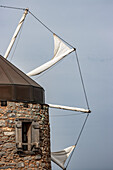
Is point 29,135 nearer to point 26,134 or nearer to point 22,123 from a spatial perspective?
point 26,134

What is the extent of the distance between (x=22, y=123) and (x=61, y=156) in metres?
6.85

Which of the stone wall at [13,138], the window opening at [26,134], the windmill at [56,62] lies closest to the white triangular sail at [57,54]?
the windmill at [56,62]

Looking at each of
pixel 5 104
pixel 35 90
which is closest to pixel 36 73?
pixel 35 90

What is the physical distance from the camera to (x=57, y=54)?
30547 mm

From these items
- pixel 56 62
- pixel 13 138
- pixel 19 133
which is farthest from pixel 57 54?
pixel 13 138

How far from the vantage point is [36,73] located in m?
29.5

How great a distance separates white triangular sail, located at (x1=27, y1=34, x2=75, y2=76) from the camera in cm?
2966

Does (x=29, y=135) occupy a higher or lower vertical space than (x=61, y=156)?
higher

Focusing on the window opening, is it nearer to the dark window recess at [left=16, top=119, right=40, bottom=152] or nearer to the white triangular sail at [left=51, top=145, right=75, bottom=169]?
the dark window recess at [left=16, top=119, right=40, bottom=152]

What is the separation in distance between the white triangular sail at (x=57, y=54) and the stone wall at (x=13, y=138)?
17.7 ft

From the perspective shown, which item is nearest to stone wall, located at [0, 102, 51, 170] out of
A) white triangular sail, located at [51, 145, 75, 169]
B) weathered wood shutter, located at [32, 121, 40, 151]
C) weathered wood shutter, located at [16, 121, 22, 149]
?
weathered wood shutter, located at [16, 121, 22, 149]

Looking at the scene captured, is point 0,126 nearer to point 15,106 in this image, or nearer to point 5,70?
point 15,106

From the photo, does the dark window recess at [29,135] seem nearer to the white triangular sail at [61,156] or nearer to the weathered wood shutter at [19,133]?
the weathered wood shutter at [19,133]

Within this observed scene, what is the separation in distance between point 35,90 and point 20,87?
93 cm
